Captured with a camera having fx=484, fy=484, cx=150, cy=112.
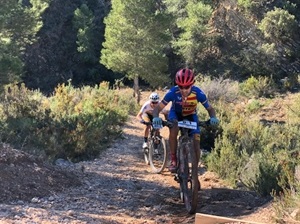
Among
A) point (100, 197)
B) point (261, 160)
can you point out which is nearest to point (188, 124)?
point (261, 160)

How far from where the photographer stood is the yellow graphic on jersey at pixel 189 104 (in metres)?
A: 6.31

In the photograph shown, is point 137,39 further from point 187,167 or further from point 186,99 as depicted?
point 187,167

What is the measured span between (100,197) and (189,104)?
5.52 ft

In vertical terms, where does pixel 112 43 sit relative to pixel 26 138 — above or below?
above

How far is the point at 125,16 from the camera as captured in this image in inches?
933

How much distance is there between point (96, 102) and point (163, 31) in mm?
11581

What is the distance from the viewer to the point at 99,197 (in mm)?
6320

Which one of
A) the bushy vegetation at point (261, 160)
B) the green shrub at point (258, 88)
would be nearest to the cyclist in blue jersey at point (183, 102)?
the bushy vegetation at point (261, 160)

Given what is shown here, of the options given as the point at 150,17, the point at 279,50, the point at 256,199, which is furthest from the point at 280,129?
the point at 279,50

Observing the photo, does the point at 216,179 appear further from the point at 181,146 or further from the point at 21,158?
the point at 21,158

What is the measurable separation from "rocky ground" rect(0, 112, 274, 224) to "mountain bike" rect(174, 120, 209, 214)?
0.55 ft

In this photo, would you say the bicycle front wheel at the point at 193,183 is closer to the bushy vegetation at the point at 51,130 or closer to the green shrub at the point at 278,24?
the bushy vegetation at the point at 51,130

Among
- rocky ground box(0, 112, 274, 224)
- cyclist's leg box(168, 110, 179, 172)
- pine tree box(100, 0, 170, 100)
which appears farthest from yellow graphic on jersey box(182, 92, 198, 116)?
pine tree box(100, 0, 170, 100)

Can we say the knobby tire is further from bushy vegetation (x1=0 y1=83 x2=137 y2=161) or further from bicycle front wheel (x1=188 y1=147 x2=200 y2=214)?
bushy vegetation (x1=0 y1=83 x2=137 y2=161)
